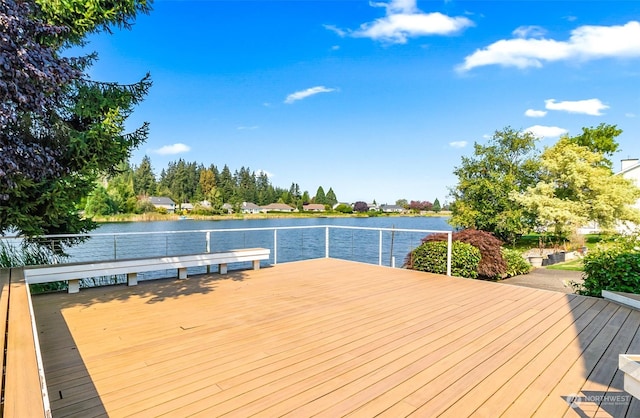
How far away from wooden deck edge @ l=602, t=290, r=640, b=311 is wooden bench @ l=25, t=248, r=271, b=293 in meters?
4.94

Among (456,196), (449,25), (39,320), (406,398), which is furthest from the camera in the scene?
(456,196)

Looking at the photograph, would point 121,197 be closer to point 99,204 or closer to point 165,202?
point 99,204

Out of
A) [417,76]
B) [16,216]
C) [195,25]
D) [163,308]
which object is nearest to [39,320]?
[163,308]

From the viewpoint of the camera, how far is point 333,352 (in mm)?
2688

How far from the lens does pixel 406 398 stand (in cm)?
201

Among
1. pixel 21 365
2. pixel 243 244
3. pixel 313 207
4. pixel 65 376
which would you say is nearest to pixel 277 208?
pixel 313 207

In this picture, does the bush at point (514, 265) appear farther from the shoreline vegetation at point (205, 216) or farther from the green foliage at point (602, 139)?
the shoreline vegetation at point (205, 216)

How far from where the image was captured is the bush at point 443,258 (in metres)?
6.77

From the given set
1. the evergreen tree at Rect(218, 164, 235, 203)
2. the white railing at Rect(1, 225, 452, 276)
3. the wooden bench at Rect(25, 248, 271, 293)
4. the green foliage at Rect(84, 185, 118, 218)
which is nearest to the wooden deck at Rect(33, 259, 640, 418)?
the wooden bench at Rect(25, 248, 271, 293)

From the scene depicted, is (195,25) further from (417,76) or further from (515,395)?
(515,395)

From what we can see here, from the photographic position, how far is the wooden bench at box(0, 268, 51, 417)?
1.28 m

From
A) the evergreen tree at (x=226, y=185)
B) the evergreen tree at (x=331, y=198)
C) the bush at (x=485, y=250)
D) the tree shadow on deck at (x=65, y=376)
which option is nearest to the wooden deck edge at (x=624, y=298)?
the bush at (x=485, y=250)

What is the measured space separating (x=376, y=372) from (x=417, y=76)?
583 inches

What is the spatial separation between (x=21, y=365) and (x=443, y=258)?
20.9 ft
